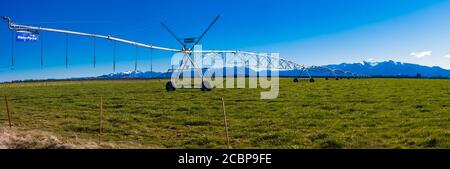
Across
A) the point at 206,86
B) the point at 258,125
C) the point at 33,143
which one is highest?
the point at 206,86

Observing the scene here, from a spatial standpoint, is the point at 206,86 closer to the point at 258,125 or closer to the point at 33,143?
the point at 258,125

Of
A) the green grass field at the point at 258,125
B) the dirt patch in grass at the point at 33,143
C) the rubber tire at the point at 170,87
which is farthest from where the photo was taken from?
the rubber tire at the point at 170,87

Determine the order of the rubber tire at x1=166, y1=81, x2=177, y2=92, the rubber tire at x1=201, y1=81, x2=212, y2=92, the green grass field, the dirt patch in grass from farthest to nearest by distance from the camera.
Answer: the rubber tire at x1=166, y1=81, x2=177, y2=92, the rubber tire at x1=201, y1=81, x2=212, y2=92, the green grass field, the dirt patch in grass

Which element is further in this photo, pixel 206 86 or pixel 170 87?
pixel 170 87

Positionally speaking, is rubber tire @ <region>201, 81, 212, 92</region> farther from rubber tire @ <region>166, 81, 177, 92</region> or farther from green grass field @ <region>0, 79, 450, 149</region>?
green grass field @ <region>0, 79, 450, 149</region>

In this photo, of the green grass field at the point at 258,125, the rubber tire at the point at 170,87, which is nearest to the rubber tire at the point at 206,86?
the rubber tire at the point at 170,87

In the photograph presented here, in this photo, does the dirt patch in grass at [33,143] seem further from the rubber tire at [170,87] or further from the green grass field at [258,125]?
the rubber tire at [170,87]

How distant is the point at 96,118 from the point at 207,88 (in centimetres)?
2698

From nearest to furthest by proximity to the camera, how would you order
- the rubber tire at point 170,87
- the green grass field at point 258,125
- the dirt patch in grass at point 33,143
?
the dirt patch in grass at point 33,143 → the green grass field at point 258,125 → the rubber tire at point 170,87

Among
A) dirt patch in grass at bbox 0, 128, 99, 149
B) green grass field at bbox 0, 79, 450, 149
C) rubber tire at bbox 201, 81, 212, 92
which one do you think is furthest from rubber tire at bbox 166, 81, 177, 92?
dirt patch in grass at bbox 0, 128, 99, 149

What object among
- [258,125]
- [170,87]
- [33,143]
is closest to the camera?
[33,143]

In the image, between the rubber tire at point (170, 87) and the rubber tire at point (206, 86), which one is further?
the rubber tire at point (170, 87)

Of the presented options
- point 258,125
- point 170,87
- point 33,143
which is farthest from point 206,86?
point 33,143

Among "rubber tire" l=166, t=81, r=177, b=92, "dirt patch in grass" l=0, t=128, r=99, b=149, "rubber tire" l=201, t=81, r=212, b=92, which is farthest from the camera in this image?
"rubber tire" l=166, t=81, r=177, b=92
